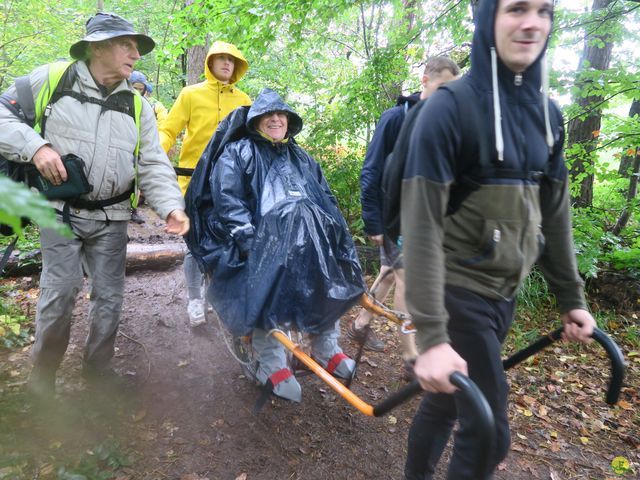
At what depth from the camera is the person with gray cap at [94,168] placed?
254cm

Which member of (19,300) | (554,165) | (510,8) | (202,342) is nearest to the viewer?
(510,8)

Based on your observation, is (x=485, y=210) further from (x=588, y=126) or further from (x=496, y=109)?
(x=588, y=126)

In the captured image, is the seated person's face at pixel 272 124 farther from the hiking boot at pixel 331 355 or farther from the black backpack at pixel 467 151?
the black backpack at pixel 467 151

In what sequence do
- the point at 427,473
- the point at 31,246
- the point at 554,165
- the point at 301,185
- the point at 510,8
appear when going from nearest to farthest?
the point at 510,8 → the point at 554,165 → the point at 427,473 → the point at 301,185 → the point at 31,246

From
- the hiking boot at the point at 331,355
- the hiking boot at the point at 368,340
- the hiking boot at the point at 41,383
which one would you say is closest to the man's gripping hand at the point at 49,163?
the hiking boot at the point at 41,383

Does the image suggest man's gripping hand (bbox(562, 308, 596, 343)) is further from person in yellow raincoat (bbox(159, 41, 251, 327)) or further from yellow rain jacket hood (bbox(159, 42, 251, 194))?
yellow rain jacket hood (bbox(159, 42, 251, 194))

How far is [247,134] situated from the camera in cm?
330

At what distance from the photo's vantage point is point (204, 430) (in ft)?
9.45

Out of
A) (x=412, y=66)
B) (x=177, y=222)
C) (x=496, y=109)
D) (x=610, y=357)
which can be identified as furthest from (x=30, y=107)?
(x=412, y=66)

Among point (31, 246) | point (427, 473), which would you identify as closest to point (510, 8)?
point (427, 473)

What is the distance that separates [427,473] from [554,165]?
159 centimetres

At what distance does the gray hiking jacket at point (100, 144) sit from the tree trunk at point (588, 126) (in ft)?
14.7

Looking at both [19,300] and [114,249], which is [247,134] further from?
[19,300]

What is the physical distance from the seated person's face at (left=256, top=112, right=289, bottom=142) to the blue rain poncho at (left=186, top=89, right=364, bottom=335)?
0.22ft
